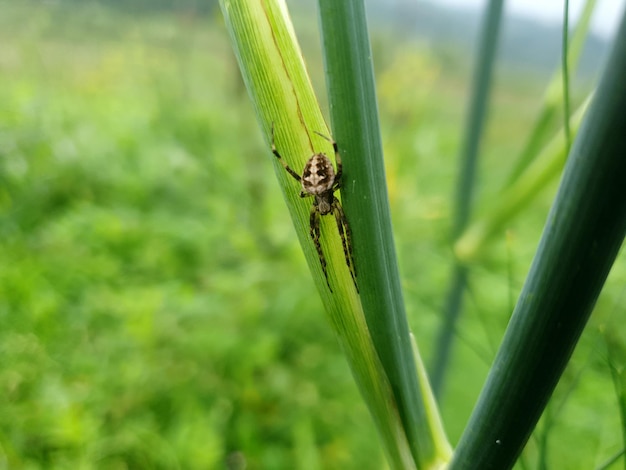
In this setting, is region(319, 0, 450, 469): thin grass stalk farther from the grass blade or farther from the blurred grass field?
the blurred grass field

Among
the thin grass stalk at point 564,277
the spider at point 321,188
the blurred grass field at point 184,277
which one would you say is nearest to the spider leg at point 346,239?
the spider at point 321,188

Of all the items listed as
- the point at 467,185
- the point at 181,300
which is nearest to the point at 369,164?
the point at 467,185

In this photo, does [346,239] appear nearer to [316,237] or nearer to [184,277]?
[316,237]

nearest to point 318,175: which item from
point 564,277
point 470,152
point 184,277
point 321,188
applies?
point 321,188

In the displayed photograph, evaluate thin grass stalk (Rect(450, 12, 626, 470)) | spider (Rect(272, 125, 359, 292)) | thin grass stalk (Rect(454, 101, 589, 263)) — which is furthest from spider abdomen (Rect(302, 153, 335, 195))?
thin grass stalk (Rect(454, 101, 589, 263))

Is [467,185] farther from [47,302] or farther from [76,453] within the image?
[47,302]

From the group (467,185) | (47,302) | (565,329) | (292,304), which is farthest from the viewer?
(292,304)
